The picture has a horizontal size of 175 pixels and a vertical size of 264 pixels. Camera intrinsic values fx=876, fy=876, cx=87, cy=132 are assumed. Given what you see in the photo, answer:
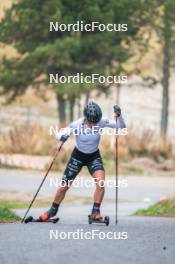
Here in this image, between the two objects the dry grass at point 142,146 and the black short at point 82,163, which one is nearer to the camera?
the black short at point 82,163

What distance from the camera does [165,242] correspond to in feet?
30.5

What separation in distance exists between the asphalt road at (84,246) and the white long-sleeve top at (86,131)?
124cm

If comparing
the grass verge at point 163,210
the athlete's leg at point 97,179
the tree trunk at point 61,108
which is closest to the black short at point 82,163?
the athlete's leg at point 97,179

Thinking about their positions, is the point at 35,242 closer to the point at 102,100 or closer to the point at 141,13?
the point at 141,13

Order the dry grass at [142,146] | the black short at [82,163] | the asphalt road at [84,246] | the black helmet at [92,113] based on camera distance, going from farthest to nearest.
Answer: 1. the dry grass at [142,146]
2. the black short at [82,163]
3. the black helmet at [92,113]
4. the asphalt road at [84,246]

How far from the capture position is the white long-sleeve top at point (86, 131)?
11.3m

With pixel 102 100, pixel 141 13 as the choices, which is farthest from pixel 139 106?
pixel 141 13

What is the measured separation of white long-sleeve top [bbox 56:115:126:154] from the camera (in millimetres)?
11344

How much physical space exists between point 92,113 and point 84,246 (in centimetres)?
285

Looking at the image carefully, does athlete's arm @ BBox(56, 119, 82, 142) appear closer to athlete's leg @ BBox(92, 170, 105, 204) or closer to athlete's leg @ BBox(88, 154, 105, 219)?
athlete's leg @ BBox(88, 154, 105, 219)

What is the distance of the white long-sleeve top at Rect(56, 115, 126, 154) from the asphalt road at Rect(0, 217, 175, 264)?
4.07ft

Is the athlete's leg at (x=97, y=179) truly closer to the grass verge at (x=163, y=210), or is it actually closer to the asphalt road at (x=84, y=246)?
the asphalt road at (x=84, y=246)

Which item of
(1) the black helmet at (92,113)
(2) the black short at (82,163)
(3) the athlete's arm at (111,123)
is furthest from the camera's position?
(2) the black short at (82,163)

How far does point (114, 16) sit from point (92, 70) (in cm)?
243
